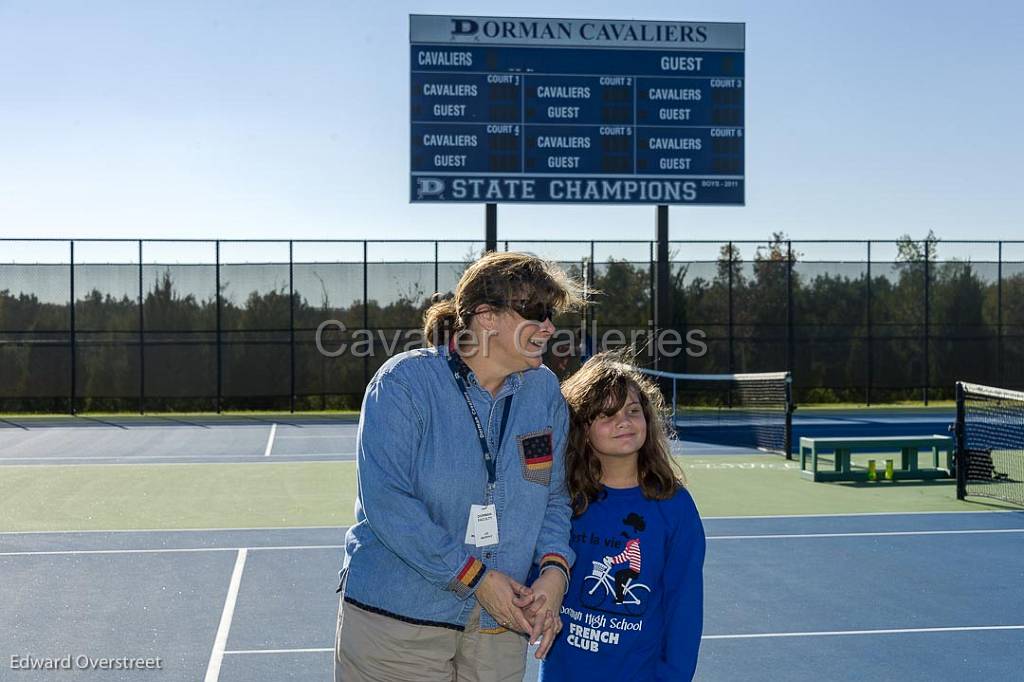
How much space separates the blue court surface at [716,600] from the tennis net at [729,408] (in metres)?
7.04

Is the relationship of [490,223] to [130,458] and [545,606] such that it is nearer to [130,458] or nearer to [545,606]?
[130,458]

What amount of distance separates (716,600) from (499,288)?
4765mm

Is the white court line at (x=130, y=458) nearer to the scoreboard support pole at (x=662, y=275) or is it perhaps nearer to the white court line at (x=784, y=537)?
the white court line at (x=784, y=537)

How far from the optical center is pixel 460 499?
265cm

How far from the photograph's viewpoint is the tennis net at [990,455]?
11.2 meters

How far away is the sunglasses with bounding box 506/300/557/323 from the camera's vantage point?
273 cm

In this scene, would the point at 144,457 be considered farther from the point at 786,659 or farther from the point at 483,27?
the point at 786,659

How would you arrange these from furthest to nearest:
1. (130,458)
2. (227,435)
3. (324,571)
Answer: (227,435) < (130,458) < (324,571)

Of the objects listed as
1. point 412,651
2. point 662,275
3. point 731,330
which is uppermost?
point 662,275

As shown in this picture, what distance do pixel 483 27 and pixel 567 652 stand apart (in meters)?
17.2

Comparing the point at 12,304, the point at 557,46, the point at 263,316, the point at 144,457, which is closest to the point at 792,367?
the point at 557,46

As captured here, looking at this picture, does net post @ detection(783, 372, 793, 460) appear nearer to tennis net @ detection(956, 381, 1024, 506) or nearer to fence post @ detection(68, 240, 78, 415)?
tennis net @ detection(956, 381, 1024, 506)

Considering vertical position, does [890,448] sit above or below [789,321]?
below

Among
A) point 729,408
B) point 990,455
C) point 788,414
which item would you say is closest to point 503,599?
point 990,455
